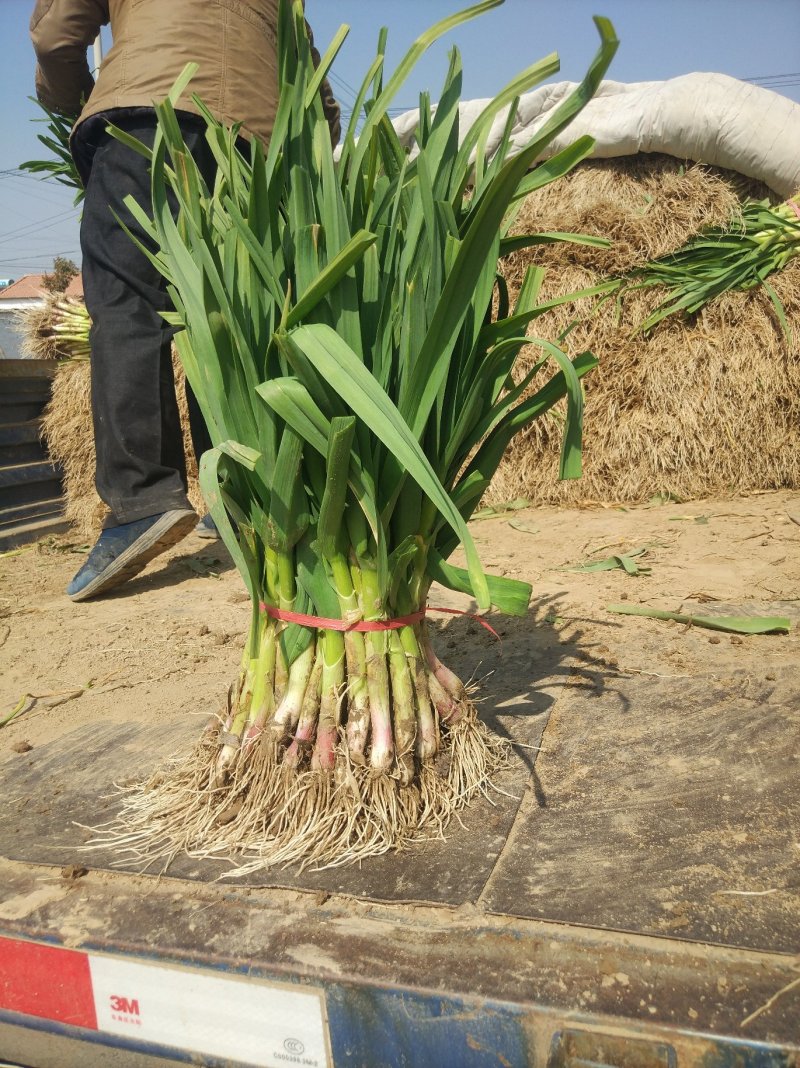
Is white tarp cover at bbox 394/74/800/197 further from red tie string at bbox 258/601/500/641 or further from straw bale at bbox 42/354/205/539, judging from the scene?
red tie string at bbox 258/601/500/641

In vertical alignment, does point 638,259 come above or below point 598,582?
above

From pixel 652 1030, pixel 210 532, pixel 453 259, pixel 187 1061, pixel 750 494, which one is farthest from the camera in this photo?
pixel 750 494

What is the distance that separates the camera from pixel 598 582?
216 centimetres

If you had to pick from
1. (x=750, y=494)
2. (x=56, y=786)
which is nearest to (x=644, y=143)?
(x=750, y=494)

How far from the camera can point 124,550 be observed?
2.47 m

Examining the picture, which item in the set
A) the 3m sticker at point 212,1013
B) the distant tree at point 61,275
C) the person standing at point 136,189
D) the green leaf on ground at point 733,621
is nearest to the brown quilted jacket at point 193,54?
the person standing at point 136,189

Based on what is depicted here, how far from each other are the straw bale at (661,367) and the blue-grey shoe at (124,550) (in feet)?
5.46

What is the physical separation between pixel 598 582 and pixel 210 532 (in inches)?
60.0

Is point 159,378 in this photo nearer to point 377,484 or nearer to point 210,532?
point 210,532

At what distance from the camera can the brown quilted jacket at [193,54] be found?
2.33 m

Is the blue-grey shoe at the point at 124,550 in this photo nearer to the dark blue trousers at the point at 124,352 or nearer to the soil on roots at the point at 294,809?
the dark blue trousers at the point at 124,352

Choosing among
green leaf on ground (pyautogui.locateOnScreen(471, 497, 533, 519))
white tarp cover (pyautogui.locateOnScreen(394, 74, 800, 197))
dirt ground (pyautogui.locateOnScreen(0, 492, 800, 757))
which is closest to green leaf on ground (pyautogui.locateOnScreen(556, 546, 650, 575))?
dirt ground (pyautogui.locateOnScreen(0, 492, 800, 757))

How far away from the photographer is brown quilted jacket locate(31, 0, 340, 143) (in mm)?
2330

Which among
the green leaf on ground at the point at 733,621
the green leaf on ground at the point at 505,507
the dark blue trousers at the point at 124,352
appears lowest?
the green leaf on ground at the point at 505,507
